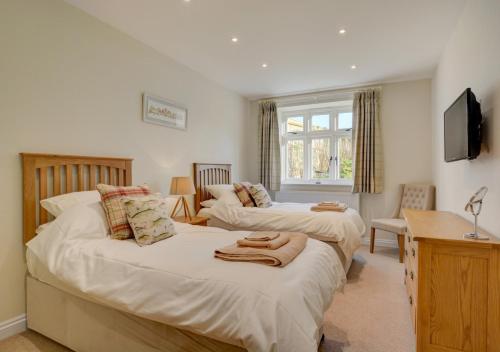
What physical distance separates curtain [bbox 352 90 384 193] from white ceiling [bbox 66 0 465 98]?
46 cm

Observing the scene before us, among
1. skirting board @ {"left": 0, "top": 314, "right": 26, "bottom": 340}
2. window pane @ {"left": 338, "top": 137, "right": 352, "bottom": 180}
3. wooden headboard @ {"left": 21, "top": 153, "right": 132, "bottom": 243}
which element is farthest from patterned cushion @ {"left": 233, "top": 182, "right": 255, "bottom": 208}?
skirting board @ {"left": 0, "top": 314, "right": 26, "bottom": 340}

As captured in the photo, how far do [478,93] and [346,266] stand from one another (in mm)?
1939

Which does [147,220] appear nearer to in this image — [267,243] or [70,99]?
[267,243]

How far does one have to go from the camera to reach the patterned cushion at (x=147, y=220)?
1.94m

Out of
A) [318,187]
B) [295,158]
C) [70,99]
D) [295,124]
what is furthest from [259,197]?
[70,99]

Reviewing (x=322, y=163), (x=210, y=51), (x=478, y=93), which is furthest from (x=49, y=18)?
(x=322, y=163)

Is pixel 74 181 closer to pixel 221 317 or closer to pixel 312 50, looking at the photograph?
pixel 221 317

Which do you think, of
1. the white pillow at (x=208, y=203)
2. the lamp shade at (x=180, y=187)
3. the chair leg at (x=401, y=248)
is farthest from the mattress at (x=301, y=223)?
the chair leg at (x=401, y=248)

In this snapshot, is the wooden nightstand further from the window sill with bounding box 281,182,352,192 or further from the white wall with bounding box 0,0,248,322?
the window sill with bounding box 281,182,352,192

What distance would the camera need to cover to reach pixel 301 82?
4324 mm

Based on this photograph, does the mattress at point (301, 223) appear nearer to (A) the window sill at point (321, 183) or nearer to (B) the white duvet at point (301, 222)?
(B) the white duvet at point (301, 222)

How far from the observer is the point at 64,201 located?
207 cm

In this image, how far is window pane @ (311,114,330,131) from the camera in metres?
5.04

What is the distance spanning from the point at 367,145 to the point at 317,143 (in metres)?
0.97
